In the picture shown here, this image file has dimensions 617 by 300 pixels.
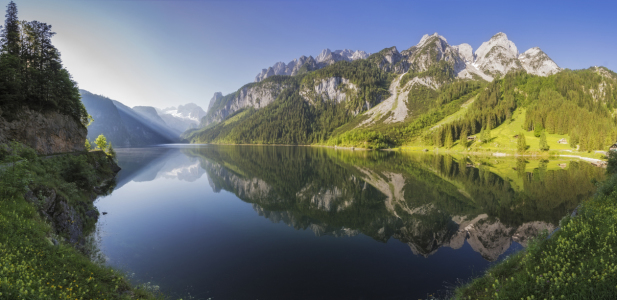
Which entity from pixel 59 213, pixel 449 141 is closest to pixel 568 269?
pixel 59 213

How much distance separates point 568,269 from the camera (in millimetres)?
9312

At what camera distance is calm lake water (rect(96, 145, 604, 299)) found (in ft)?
50.4

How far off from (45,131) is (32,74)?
1019 cm

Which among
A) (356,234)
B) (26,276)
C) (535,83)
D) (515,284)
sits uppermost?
(535,83)

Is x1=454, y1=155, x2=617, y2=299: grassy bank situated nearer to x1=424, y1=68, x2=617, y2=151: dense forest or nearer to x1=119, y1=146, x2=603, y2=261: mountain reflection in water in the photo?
x1=119, y1=146, x2=603, y2=261: mountain reflection in water

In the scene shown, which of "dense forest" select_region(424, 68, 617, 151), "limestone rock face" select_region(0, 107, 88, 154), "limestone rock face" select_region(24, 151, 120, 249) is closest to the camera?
"limestone rock face" select_region(24, 151, 120, 249)

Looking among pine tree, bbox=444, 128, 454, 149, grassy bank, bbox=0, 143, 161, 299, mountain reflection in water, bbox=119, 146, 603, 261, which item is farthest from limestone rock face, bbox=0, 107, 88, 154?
pine tree, bbox=444, 128, 454, 149

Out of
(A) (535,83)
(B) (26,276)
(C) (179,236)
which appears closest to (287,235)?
(C) (179,236)

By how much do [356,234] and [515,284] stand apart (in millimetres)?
15107

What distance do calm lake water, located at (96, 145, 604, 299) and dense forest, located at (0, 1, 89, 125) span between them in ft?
62.2

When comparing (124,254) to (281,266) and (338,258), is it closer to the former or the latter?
(281,266)

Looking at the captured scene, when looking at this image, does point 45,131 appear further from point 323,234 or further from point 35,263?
point 323,234

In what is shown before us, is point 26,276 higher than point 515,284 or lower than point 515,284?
higher

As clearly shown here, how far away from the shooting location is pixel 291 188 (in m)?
44.5
